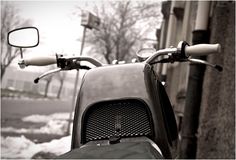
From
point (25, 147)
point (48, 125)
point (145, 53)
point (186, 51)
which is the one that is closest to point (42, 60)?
point (145, 53)

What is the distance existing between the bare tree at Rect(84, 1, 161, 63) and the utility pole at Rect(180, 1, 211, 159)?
2125mm

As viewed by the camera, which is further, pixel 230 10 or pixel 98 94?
pixel 230 10

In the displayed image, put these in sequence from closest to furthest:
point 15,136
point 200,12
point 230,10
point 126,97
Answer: point 126,97, point 230,10, point 200,12, point 15,136

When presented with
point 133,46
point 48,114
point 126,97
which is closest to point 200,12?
point 126,97

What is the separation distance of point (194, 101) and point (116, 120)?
2.39 m

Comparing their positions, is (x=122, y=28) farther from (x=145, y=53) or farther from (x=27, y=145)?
(x=145, y=53)

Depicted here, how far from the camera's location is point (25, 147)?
140 inches

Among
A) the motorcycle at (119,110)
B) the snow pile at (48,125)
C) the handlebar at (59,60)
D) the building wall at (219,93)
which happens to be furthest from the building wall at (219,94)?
the snow pile at (48,125)

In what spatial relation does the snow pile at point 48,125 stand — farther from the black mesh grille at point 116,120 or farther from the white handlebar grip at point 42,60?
the black mesh grille at point 116,120

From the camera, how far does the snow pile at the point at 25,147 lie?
323 cm

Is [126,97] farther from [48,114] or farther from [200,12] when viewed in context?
[48,114]

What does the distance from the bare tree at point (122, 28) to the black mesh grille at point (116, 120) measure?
4.24 metres

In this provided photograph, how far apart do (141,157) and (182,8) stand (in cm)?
544

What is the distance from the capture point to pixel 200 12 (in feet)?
10.8
